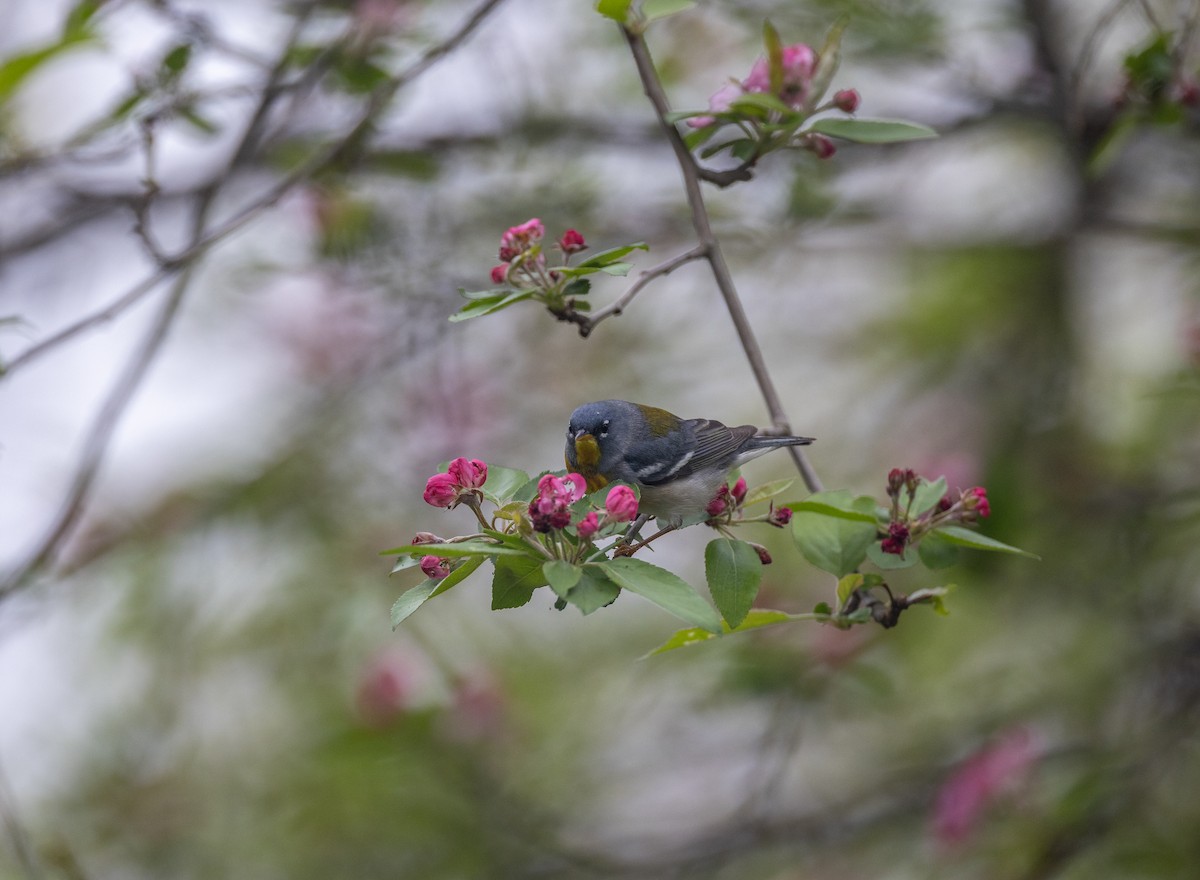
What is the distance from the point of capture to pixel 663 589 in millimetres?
1202

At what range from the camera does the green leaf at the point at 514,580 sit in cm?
130

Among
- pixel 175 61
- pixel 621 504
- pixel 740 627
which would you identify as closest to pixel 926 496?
pixel 740 627

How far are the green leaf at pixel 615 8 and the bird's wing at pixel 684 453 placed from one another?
2.26 feet

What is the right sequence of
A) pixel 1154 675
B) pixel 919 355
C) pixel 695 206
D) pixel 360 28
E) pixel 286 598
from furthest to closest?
pixel 919 355 < pixel 286 598 < pixel 1154 675 < pixel 360 28 < pixel 695 206

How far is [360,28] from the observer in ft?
9.20

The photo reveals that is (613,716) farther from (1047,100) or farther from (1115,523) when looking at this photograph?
(1047,100)

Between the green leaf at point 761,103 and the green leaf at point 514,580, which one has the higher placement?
the green leaf at point 761,103

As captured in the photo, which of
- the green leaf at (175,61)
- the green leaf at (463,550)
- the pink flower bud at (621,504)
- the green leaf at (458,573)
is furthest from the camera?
the green leaf at (175,61)

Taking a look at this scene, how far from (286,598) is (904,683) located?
2093 millimetres

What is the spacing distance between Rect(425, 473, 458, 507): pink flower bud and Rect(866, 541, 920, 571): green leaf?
525 mm

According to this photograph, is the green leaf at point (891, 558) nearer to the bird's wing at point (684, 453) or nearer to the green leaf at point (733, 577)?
the green leaf at point (733, 577)

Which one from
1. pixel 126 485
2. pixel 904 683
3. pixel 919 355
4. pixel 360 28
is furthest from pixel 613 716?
pixel 360 28

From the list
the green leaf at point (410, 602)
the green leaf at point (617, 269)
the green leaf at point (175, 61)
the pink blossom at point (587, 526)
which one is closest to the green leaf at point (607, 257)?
the green leaf at point (617, 269)

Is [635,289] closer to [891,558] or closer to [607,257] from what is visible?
[607,257]
